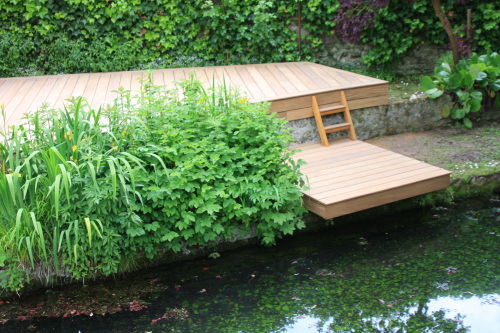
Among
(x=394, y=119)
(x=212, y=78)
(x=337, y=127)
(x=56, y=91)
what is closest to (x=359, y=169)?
(x=337, y=127)

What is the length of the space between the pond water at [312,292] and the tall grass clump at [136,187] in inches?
7.4

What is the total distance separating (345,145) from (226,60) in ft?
A: 7.04

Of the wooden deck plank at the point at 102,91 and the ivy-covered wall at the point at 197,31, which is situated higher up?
the ivy-covered wall at the point at 197,31

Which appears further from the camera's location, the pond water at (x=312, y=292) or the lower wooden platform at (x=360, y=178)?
the lower wooden platform at (x=360, y=178)

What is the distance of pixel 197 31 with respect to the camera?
6527 mm

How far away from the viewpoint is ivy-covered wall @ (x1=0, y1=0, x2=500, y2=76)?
20.5 feet

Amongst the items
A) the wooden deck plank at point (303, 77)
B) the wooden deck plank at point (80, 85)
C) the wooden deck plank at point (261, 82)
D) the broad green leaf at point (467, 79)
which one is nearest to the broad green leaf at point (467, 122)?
the broad green leaf at point (467, 79)

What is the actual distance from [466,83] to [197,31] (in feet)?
10.4

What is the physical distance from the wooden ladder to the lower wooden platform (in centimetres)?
22

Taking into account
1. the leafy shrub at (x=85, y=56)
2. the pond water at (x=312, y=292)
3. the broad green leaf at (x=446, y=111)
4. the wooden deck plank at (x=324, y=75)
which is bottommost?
the pond water at (x=312, y=292)

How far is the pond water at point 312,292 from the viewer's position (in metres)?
3.27

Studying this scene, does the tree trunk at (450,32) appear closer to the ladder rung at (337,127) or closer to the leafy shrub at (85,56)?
the ladder rung at (337,127)

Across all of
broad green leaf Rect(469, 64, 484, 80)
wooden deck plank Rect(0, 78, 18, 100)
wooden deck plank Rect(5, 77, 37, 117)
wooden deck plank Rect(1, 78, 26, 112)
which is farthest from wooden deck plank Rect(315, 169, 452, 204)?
wooden deck plank Rect(0, 78, 18, 100)

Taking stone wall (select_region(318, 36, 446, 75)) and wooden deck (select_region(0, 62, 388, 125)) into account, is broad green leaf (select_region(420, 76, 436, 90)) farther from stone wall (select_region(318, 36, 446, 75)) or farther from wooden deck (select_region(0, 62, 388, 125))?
stone wall (select_region(318, 36, 446, 75))
